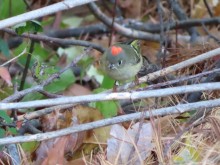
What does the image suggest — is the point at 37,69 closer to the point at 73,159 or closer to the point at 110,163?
the point at 73,159

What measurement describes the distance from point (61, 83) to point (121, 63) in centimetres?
35

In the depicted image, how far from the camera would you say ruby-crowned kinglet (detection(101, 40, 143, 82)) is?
332 cm

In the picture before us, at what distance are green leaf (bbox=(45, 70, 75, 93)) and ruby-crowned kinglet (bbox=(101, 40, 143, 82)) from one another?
0.26m

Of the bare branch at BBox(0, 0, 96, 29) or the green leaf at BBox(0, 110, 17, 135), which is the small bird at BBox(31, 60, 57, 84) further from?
the bare branch at BBox(0, 0, 96, 29)

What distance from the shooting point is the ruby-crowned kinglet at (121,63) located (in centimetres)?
332

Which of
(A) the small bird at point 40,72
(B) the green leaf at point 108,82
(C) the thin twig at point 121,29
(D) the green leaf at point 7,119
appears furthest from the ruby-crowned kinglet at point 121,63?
(D) the green leaf at point 7,119

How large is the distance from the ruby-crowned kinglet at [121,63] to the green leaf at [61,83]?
10.1 inches

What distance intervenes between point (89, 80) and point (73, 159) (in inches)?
56.8

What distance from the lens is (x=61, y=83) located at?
11.4 ft

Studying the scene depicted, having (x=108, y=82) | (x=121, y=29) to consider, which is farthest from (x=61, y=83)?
(x=121, y=29)

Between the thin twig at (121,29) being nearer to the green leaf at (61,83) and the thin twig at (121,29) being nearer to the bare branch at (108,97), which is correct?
the green leaf at (61,83)

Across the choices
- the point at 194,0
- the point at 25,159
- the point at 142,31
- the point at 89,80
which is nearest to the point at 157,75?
the point at 25,159

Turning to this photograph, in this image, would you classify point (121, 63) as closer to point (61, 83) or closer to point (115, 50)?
point (115, 50)

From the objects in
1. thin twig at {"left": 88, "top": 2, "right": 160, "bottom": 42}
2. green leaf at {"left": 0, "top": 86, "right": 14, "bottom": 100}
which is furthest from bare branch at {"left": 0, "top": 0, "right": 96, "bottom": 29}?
thin twig at {"left": 88, "top": 2, "right": 160, "bottom": 42}
